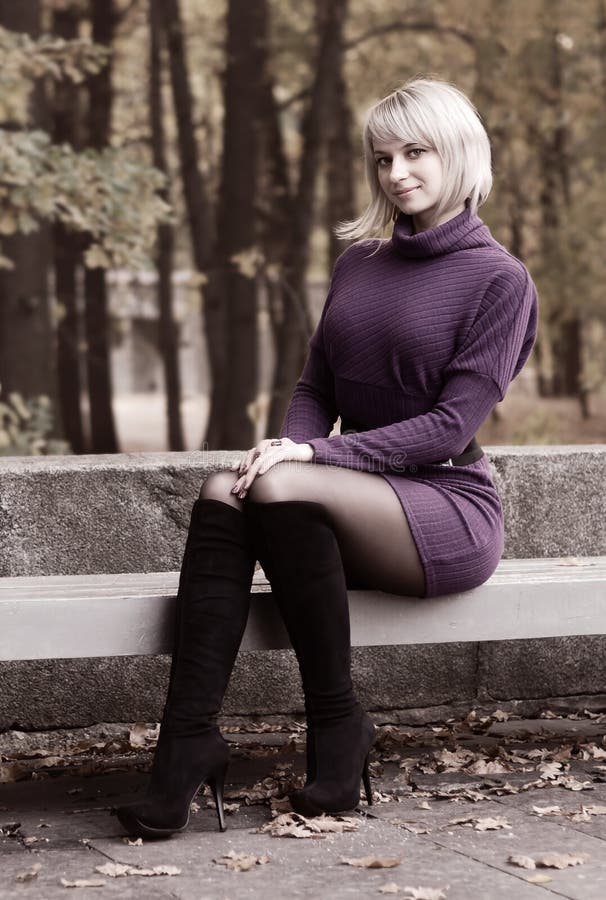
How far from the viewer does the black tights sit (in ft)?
11.4

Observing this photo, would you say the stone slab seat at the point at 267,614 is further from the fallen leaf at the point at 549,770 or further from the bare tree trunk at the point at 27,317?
the bare tree trunk at the point at 27,317

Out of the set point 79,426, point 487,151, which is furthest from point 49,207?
point 79,426

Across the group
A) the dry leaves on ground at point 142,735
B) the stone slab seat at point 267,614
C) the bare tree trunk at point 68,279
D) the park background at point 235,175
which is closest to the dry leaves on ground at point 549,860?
the stone slab seat at point 267,614

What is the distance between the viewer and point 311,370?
4109 mm

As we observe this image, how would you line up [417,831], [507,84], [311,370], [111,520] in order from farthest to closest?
[507,84] < [111,520] < [311,370] < [417,831]

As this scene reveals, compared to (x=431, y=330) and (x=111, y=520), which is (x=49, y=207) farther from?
(x=431, y=330)

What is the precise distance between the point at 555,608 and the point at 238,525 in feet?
3.11

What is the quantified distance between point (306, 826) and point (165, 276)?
13.8 meters

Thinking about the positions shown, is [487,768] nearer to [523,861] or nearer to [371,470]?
[523,861]

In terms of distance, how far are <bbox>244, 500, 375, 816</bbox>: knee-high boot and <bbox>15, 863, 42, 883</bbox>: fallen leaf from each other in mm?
665

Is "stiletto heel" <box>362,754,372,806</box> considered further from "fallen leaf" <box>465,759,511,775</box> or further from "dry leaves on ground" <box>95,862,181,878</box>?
"dry leaves on ground" <box>95,862,181,878</box>

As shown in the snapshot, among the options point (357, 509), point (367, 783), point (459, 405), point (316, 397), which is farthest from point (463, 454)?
point (367, 783)

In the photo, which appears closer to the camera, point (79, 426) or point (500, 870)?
point (500, 870)

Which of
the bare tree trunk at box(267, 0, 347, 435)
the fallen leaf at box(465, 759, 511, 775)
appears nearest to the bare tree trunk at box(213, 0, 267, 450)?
the bare tree trunk at box(267, 0, 347, 435)
